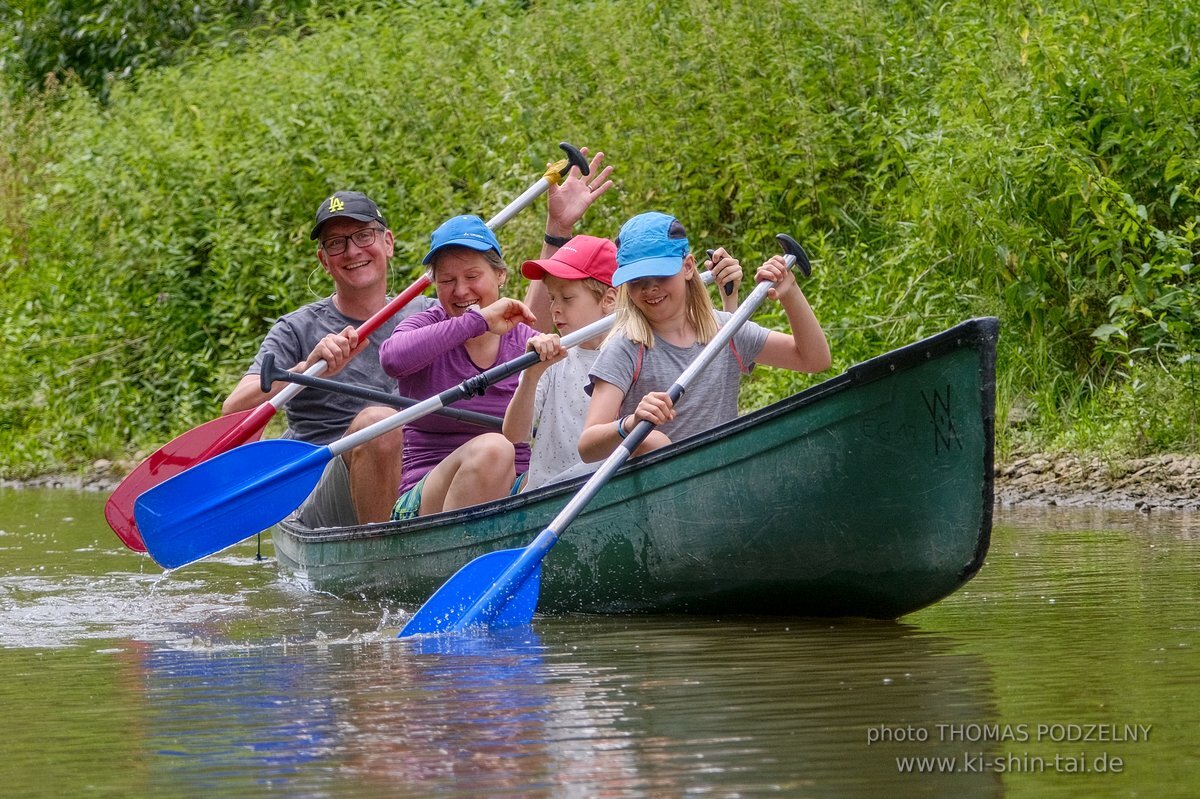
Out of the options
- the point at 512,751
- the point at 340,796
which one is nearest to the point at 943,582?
the point at 512,751

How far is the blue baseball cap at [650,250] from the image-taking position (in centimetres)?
422

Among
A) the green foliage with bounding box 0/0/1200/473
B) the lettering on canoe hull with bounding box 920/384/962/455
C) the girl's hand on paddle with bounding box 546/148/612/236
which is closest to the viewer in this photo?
the lettering on canoe hull with bounding box 920/384/962/455

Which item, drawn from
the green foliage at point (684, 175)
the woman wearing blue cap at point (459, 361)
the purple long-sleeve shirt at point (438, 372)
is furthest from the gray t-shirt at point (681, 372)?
the green foliage at point (684, 175)

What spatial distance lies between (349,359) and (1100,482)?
2846 mm

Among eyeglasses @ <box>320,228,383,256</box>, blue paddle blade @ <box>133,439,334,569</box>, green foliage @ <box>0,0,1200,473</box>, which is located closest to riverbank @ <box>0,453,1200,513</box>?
green foliage @ <box>0,0,1200,473</box>

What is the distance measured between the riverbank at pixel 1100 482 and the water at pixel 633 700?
1189 mm

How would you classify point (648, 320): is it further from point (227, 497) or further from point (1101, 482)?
point (1101, 482)

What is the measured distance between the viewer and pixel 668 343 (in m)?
4.36

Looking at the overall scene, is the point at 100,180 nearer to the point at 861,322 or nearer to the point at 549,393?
the point at 861,322

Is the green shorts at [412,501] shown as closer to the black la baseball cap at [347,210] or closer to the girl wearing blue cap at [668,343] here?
the girl wearing blue cap at [668,343]

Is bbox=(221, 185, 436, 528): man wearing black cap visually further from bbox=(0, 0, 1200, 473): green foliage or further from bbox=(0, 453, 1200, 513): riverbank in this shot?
bbox=(0, 453, 1200, 513): riverbank

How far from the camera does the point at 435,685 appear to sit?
3461 mm

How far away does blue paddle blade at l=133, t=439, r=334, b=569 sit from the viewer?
5.05 metres

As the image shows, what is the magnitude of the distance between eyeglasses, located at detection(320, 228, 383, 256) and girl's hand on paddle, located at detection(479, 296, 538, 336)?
0.96m
